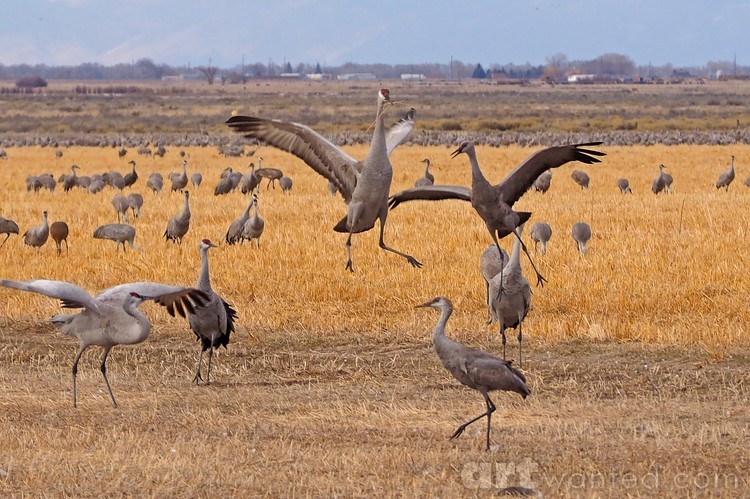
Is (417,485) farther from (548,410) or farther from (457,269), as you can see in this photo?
(457,269)

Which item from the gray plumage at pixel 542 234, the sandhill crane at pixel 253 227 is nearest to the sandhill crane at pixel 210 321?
the gray plumage at pixel 542 234

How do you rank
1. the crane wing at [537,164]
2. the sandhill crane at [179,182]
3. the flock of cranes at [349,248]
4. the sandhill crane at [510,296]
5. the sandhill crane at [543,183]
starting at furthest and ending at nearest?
the sandhill crane at [179,182] → the sandhill crane at [543,183] → the crane wing at [537,164] → the sandhill crane at [510,296] → the flock of cranes at [349,248]

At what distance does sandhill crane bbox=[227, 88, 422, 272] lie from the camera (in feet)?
34.0

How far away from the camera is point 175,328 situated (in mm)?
10492

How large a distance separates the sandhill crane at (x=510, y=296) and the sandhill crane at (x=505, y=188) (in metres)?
0.34

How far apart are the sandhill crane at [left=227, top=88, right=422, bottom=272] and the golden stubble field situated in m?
0.96

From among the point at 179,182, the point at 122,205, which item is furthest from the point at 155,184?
the point at 122,205

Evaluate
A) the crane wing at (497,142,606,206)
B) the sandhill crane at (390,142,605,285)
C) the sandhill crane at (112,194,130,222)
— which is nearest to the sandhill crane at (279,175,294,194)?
the sandhill crane at (112,194,130,222)

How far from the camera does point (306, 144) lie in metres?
10.7

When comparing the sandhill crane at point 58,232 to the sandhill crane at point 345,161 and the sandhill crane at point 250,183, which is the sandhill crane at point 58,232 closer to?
the sandhill crane at point 345,161

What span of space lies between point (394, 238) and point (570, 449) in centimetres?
936

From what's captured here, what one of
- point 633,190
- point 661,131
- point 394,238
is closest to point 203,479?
point 394,238

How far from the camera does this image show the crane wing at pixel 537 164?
31.2 ft

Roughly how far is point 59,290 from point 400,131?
17.4 feet
